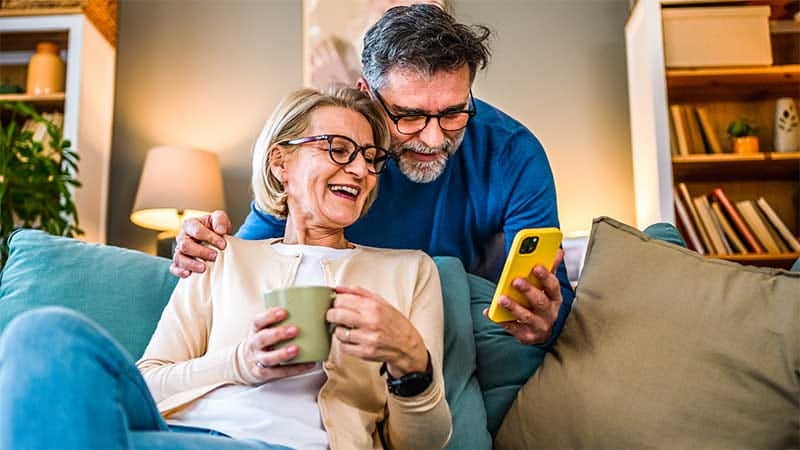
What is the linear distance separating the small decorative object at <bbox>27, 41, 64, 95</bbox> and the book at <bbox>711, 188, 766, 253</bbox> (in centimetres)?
298

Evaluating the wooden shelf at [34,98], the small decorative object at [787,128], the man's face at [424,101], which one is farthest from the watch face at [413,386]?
the wooden shelf at [34,98]

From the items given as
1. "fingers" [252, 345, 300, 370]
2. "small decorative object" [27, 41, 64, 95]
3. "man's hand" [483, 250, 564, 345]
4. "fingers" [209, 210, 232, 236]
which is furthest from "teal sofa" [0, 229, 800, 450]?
"small decorative object" [27, 41, 64, 95]

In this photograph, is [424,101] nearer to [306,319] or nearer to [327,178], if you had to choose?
[327,178]

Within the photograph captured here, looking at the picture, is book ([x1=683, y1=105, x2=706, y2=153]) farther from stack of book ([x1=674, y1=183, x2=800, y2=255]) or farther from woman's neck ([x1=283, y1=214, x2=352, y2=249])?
woman's neck ([x1=283, y1=214, x2=352, y2=249])

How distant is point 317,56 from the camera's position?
3629mm

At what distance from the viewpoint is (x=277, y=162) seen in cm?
140

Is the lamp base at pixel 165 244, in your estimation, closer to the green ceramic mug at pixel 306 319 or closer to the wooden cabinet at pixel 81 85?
the wooden cabinet at pixel 81 85

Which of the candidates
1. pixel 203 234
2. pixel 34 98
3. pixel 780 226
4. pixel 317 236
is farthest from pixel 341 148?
pixel 34 98

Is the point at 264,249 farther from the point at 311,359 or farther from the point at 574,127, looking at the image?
the point at 574,127

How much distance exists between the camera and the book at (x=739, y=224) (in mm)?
3109

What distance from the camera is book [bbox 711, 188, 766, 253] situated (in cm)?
311

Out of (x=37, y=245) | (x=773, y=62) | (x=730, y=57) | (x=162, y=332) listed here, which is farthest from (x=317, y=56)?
(x=162, y=332)

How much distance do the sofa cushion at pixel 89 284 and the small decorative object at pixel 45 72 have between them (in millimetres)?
2268

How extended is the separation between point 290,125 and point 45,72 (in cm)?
260
